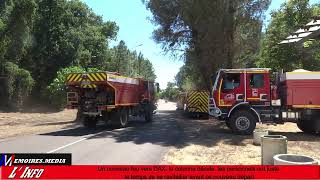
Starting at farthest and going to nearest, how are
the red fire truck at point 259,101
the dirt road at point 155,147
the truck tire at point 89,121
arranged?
1. the truck tire at point 89,121
2. the red fire truck at point 259,101
3. the dirt road at point 155,147

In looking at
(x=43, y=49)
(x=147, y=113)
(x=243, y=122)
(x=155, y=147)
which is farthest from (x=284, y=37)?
(x=155, y=147)

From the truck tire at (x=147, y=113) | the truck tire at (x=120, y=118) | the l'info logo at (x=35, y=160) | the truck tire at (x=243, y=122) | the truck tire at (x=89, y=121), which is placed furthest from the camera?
the truck tire at (x=147, y=113)

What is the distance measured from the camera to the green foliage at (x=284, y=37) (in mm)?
43562

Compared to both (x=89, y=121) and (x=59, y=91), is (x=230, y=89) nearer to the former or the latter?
(x=89, y=121)

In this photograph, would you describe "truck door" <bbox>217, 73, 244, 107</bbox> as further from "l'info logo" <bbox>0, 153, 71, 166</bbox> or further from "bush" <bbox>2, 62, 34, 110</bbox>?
"bush" <bbox>2, 62, 34, 110</bbox>

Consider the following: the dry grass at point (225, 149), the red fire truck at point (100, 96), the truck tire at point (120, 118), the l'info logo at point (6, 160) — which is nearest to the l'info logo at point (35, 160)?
the l'info logo at point (6, 160)

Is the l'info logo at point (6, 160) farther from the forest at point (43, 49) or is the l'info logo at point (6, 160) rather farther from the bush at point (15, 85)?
the bush at point (15, 85)

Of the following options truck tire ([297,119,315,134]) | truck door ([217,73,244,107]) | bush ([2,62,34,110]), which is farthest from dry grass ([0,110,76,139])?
truck tire ([297,119,315,134])

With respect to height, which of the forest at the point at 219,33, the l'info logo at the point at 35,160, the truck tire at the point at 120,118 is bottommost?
the l'info logo at the point at 35,160

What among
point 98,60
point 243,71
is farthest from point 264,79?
point 98,60

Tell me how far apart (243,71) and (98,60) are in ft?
139

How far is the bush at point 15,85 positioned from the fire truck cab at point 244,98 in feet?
86.7

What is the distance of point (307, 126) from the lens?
22.0 metres

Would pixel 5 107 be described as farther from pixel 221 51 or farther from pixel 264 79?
pixel 264 79
